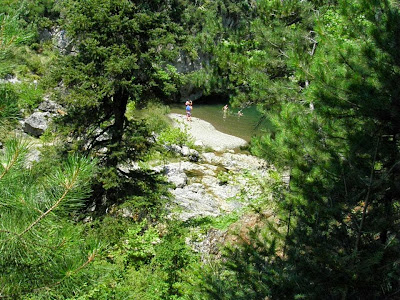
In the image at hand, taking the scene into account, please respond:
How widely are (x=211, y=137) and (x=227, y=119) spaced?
6626 millimetres

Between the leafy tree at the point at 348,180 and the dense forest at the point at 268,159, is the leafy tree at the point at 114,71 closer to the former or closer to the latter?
the dense forest at the point at 268,159

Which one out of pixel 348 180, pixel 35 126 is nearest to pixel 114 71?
pixel 348 180

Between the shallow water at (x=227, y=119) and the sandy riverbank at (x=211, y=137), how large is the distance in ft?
2.98

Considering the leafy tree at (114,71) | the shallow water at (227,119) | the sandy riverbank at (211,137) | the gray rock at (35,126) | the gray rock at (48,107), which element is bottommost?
the shallow water at (227,119)

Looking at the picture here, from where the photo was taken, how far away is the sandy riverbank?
66.2ft

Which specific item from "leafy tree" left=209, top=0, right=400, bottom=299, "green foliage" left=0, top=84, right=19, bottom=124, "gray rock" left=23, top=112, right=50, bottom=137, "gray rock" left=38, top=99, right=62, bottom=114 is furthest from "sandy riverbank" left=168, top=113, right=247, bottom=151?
"green foliage" left=0, top=84, right=19, bottom=124

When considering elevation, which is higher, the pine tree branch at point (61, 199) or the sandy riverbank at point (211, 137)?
the pine tree branch at point (61, 199)

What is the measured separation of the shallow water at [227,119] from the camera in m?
24.3

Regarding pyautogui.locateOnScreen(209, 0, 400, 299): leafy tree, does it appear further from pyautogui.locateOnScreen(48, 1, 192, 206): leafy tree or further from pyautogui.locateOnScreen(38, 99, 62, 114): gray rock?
pyautogui.locateOnScreen(38, 99, 62, 114): gray rock

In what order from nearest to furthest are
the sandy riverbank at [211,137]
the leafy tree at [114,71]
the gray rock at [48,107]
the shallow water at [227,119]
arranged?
1. the leafy tree at [114,71]
2. the gray rock at [48,107]
3. the sandy riverbank at [211,137]
4. the shallow water at [227,119]

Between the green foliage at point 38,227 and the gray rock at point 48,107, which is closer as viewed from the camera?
the green foliage at point 38,227

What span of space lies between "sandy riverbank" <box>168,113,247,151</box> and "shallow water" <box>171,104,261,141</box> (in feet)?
2.98

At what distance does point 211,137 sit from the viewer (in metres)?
21.7

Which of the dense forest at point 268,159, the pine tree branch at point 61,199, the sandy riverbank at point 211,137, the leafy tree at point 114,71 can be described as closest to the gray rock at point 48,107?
the sandy riverbank at point 211,137
